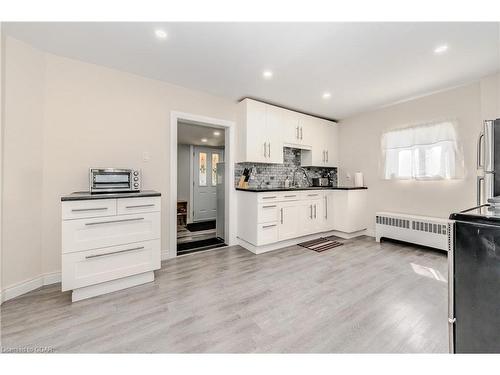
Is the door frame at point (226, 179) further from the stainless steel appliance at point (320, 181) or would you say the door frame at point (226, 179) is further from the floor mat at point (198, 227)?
the stainless steel appliance at point (320, 181)

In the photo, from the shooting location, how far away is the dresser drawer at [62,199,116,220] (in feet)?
5.63

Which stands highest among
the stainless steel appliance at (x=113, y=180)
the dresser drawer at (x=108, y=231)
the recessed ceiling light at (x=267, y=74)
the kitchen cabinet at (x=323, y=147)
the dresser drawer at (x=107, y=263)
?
the recessed ceiling light at (x=267, y=74)

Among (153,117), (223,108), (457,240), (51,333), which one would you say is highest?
(223,108)

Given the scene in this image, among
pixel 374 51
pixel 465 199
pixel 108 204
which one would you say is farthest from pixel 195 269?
pixel 465 199

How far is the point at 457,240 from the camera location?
975 mm

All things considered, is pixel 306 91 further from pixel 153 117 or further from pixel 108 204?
pixel 108 204

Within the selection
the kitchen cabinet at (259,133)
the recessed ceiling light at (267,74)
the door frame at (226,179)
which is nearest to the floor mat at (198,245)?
the door frame at (226,179)

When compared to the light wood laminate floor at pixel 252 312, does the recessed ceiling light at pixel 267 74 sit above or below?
above

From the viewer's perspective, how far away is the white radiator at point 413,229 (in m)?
2.93

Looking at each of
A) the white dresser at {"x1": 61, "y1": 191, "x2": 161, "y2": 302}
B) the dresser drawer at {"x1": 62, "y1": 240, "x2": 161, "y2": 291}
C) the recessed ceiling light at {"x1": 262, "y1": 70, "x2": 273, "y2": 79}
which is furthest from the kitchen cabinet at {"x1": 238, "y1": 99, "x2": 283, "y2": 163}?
the dresser drawer at {"x1": 62, "y1": 240, "x2": 161, "y2": 291}

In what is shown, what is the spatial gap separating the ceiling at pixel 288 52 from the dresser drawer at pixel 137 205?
153 centimetres

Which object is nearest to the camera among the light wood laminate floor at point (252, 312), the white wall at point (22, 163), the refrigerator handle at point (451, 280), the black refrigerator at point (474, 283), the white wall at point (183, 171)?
the black refrigerator at point (474, 283)
